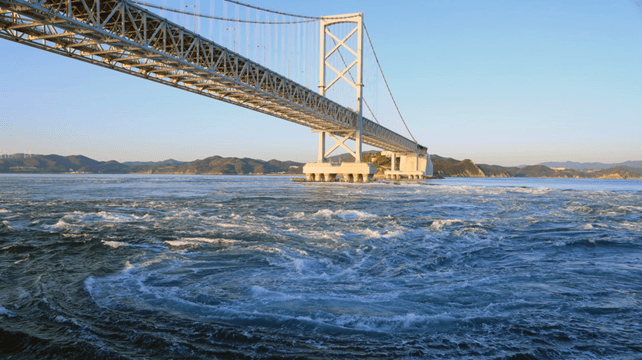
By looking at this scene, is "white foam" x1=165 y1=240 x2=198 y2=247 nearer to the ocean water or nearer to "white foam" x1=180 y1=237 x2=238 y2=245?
the ocean water

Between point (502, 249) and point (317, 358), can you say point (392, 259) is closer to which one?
point (502, 249)

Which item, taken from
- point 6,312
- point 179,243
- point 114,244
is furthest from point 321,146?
point 6,312

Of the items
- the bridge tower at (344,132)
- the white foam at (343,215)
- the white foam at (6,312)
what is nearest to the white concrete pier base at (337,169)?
the bridge tower at (344,132)

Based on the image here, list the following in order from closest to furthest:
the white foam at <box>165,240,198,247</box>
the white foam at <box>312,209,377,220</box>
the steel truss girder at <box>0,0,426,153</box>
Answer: the white foam at <box>165,240,198,247</box> < the white foam at <box>312,209,377,220</box> < the steel truss girder at <box>0,0,426,153</box>

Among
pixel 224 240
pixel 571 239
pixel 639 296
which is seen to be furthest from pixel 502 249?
pixel 224 240

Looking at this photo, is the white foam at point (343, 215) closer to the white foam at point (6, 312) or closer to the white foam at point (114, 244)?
the white foam at point (114, 244)

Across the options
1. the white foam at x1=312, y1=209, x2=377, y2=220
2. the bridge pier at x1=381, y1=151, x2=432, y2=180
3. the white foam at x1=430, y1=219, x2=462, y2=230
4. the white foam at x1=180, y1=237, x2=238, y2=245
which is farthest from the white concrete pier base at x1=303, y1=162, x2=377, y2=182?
the white foam at x1=180, y1=237, x2=238, y2=245

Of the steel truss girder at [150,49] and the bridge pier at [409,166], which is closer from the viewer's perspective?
the steel truss girder at [150,49]

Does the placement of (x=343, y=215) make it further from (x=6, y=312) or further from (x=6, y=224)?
(x=6, y=312)
